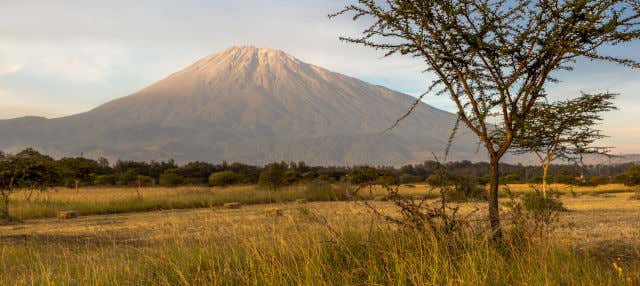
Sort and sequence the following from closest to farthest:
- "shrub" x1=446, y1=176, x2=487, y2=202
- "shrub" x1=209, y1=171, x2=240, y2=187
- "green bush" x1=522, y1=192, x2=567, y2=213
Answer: "green bush" x1=522, y1=192, x2=567, y2=213, "shrub" x1=446, y1=176, x2=487, y2=202, "shrub" x1=209, y1=171, x2=240, y2=187

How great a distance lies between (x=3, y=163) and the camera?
807 inches

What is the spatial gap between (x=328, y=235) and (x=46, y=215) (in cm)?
2118

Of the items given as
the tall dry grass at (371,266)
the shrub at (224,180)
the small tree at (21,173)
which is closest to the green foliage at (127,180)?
the shrub at (224,180)

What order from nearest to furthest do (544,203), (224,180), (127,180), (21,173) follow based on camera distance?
1. (544,203)
2. (21,173)
3. (224,180)
4. (127,180)

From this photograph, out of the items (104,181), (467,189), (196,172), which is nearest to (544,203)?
(467,189)

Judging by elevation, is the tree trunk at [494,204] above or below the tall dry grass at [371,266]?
above

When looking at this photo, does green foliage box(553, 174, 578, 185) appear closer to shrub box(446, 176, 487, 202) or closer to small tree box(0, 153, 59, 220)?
small tree box(0, 153, 59, 220)

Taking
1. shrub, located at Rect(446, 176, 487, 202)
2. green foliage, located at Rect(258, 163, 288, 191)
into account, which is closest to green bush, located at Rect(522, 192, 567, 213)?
shrub, located at Rect(446, 176, 487, 202)

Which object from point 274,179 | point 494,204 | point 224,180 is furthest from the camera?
point 224,180

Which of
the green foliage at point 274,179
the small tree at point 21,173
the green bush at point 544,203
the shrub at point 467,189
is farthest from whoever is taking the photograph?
the green foliage at point 274,179

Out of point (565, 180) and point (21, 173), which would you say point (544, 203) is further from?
point (565, 180)

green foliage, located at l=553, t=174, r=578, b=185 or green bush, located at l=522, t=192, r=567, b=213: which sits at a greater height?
green bush, located at l=522, t=192, r=567, b=213

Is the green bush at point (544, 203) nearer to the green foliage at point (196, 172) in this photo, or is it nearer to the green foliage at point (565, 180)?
the green foliage at point (565, 180)

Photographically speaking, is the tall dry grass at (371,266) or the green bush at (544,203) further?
the green bush at (544,203)
